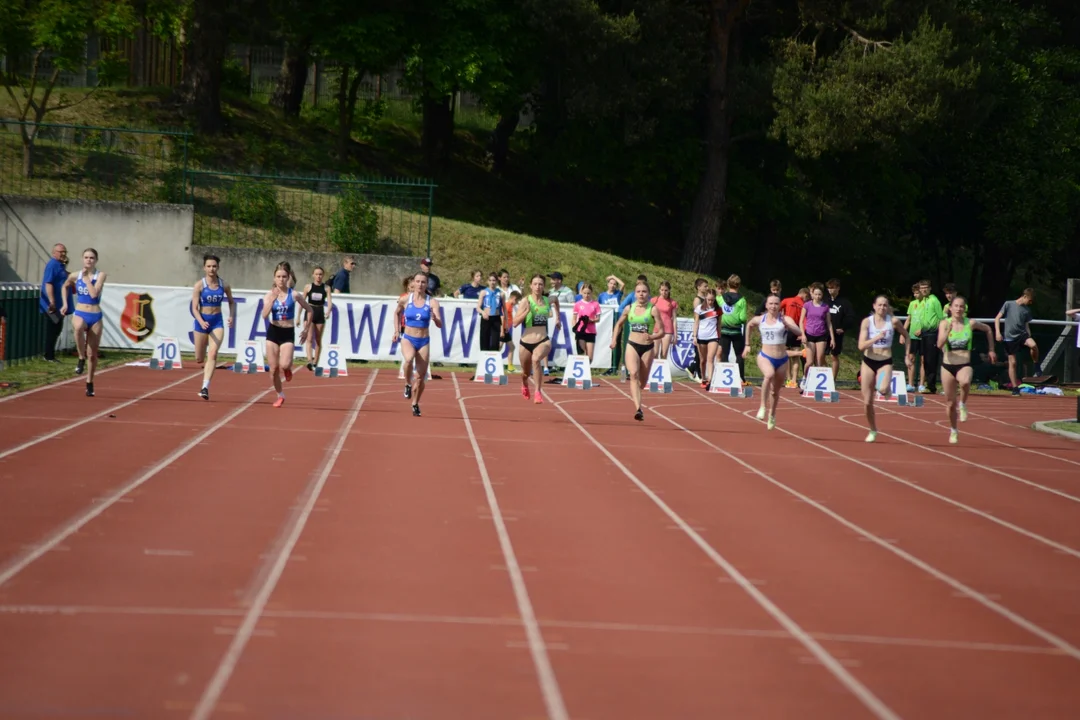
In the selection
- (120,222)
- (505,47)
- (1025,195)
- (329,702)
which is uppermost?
(505,47)

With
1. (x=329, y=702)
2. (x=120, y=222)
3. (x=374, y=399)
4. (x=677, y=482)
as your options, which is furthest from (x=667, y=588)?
(x=120, y=222)

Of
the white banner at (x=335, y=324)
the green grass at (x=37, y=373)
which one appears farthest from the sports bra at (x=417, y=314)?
the white banner at (x=335, y=324)

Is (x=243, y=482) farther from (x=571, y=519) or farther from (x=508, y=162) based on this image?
(x=508, y=162)

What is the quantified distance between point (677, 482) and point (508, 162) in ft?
126

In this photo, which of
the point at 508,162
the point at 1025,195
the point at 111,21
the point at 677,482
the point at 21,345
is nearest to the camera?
the point at 677,482

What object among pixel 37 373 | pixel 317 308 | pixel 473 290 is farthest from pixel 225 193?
pixel 37 373

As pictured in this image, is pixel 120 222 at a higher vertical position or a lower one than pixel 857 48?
lower

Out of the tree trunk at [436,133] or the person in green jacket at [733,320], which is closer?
the person in green jacket at [733,320]

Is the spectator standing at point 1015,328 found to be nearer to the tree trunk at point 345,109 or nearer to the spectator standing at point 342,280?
the spectator standing at point 342,280

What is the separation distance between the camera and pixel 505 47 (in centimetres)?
4034

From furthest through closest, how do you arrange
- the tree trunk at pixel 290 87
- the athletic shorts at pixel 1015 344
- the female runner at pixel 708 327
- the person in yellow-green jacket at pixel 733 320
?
1. the tree trunk at pixel 290 87
2. the athletic shorts at pixel 1015 344
3. the female runner at pixel 708 327
4. the person in yellow-green jacket at pixel 733 320

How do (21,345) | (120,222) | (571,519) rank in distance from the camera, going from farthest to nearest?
(120,222) < (21,345) < (571,519)

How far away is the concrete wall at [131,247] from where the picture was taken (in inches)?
1184

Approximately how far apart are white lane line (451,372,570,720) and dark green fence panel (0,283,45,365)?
39.7 feet
